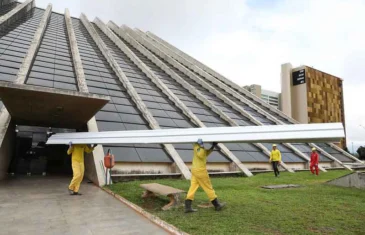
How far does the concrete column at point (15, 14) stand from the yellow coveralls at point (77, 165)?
20475mm

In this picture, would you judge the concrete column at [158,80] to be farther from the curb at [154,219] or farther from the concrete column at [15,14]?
the concrete column at [15,14]

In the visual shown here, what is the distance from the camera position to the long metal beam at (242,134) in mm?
4895

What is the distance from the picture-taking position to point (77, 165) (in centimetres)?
900

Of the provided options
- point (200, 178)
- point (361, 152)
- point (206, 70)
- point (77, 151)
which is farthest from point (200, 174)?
point (361, 152)

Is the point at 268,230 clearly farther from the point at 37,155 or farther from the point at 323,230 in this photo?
the point at 37,155

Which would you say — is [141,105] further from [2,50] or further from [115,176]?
[2,50]

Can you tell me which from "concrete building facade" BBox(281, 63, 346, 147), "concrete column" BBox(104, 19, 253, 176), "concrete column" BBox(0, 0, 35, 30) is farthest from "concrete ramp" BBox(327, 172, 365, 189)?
"concrete building facade" BBox(281, 63, 346, 147)

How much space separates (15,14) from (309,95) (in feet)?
201

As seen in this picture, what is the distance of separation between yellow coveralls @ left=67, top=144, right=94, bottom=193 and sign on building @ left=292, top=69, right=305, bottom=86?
67660 millimetres

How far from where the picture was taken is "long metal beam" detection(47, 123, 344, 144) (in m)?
4.89

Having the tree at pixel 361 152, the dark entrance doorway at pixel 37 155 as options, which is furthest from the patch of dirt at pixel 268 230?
the tree at pixel 361 152

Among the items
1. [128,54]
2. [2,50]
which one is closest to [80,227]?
[2,50]

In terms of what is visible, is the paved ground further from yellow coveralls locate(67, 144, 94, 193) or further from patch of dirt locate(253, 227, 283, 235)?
patch of dirt locate(253, 227, 283, 235)

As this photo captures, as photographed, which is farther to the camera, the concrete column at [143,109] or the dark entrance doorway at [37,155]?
the dark entrance doorway at [37,155]
